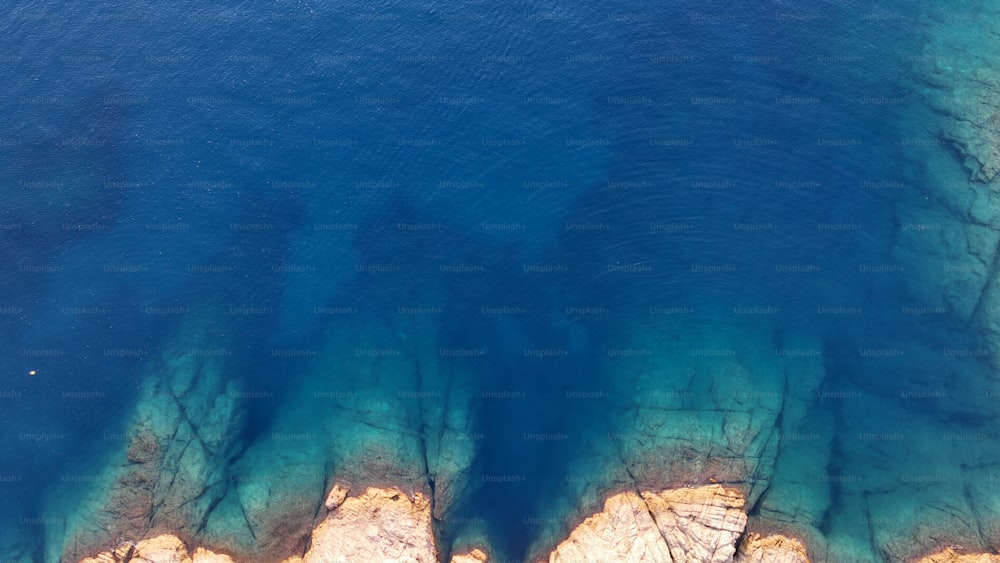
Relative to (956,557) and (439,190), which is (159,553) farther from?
(956,557)

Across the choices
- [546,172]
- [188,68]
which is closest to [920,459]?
[546,172]

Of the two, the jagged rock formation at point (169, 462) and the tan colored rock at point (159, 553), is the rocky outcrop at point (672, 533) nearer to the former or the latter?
the tan colored rock at point (159, 553)

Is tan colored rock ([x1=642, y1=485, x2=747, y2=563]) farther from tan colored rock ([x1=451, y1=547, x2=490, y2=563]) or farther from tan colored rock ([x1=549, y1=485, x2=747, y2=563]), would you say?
tan colored rock ([x1=451, y1=547, x2=490, y2=563])

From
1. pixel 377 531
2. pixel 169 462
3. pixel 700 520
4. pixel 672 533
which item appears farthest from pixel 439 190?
pixel 700 520

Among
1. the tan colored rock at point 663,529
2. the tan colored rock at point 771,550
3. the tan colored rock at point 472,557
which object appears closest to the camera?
the tan colored rock at point 663,529

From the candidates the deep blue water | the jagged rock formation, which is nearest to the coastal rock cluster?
the jagged rock formation

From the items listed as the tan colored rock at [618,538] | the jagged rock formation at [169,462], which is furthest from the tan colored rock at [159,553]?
the tan colored rock at [618,538]

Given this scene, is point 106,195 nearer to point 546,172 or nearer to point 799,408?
point 546,172
